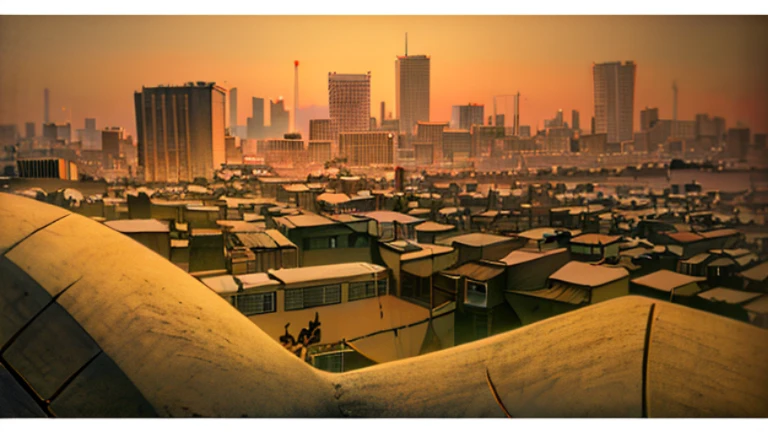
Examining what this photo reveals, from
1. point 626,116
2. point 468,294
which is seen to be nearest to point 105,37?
point 468,294

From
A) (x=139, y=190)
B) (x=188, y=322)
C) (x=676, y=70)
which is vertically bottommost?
(x=188, y=322)

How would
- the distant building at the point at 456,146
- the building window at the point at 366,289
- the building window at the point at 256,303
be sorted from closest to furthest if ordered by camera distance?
the building window at the point at 256,303, the building window at the point at 366,289, the distant building at the point at 456,146

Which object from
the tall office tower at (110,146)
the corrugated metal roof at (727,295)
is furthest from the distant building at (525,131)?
the tall office tower at (110,146)

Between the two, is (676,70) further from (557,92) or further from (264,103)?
(264,103)

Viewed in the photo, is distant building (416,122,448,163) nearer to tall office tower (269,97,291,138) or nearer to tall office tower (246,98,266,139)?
tall office tower (269,97,291,138)

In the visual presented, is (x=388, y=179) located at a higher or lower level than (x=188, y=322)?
higher

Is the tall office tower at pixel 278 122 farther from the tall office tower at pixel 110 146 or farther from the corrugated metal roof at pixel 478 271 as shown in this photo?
the corrugated metal roof at pixel 478 271
